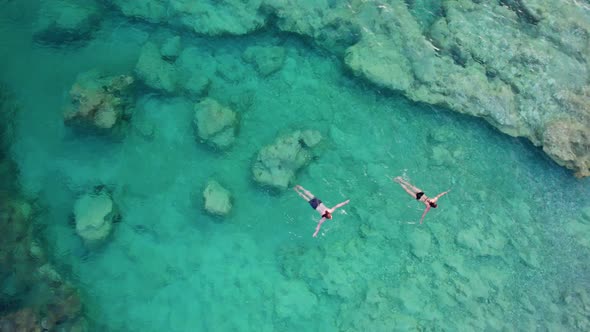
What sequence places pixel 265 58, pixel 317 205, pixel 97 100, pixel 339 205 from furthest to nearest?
pixel 265 58 → pixel 339 205 → pixel 317 205 → pixel 97 100

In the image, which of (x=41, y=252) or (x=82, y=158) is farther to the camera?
(x=82, y=158)

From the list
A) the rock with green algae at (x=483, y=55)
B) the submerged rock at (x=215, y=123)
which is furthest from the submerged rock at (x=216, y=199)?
the rock with green algae at (x=483, y=55)

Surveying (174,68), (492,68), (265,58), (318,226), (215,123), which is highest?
(492,68)

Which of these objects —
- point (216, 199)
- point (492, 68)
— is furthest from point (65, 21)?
point (492, 68)

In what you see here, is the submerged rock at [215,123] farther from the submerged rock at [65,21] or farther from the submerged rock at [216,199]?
the submerged rock at [65,21]

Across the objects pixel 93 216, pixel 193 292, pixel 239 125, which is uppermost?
pixel 239 125

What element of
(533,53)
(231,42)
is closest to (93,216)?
(231,42)

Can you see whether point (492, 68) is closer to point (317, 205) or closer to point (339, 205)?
point (339, 205)

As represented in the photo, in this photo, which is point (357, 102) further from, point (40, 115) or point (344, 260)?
point (40, 115)
